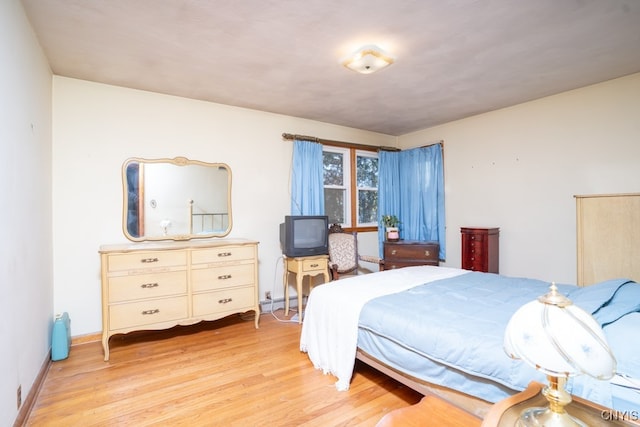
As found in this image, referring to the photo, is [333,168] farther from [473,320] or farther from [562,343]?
[562,343]

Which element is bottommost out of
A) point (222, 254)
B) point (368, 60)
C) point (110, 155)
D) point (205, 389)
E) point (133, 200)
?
point (205, 389)

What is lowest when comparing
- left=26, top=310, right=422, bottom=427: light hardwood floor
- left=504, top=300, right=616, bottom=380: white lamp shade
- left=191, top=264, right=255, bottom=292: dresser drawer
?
left=26, top=310, right=422, bottom=427: light hardwood floor

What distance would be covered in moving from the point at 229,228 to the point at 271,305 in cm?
112

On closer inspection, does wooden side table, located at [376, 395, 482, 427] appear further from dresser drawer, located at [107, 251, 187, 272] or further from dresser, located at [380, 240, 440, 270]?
dresser, located at [380, 240, 440, 270]

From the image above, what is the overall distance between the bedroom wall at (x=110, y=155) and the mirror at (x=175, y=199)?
87 mm

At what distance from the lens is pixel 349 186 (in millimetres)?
4738

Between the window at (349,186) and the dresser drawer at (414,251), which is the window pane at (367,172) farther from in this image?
the dresser drawer at (414,251)

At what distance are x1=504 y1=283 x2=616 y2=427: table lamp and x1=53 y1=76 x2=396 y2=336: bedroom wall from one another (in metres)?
3.30

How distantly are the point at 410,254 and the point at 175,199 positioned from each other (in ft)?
10.1

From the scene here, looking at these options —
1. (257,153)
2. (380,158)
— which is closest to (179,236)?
(257,153)

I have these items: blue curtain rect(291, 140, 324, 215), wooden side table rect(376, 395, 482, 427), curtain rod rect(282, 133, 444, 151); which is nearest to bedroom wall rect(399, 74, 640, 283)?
curtain rod rect(282, 133, 444, 151)

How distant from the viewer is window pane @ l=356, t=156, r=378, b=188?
16.0 ft

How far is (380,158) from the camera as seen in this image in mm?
4918

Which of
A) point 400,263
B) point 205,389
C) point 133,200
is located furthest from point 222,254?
point 400,263
